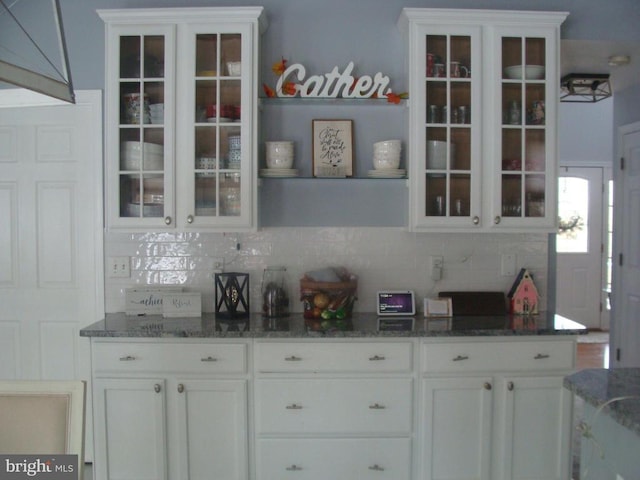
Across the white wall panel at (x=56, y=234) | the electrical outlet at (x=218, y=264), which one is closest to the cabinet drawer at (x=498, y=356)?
the electrical outlet at (x=218, y=264)

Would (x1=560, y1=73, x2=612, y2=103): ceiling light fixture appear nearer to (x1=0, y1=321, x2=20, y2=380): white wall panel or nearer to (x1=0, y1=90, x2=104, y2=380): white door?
(x1=0, y1=90, x2=104, y2=380): white door

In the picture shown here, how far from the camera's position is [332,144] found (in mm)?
2914

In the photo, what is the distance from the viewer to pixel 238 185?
269cm

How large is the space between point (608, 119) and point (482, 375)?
211 inches

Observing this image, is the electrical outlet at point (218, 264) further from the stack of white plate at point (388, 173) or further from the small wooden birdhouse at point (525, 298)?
the small wooden birdhouse at point (525, 298)

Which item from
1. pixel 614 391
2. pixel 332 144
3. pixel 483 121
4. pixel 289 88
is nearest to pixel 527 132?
pixel 483 121

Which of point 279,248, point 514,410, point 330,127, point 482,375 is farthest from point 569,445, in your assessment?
point 330,127

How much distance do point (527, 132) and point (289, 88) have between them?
4.24ft

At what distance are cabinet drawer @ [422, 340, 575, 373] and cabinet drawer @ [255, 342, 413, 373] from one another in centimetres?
23

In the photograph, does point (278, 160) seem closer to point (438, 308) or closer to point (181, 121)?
point (181, 121)

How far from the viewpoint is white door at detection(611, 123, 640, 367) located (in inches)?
156

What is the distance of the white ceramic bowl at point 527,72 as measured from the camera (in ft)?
8.89

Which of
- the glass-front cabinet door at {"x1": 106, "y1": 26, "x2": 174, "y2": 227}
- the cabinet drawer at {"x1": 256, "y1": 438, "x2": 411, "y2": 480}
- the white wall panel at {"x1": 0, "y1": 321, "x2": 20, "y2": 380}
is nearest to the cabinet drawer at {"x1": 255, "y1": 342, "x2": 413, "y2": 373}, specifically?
the cabinet drawer at {"x1": 256, "y1": 438, "x2": 411, "y2": 480}

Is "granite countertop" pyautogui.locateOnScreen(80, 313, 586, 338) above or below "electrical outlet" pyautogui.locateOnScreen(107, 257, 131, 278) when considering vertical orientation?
below
